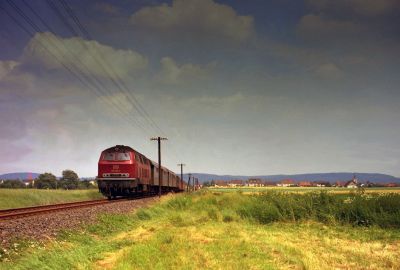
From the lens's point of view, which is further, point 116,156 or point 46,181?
point 46,181

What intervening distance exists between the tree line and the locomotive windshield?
55.9 m

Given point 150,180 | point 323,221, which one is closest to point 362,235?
point 323,221

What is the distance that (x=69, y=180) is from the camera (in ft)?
354

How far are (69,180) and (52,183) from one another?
538 inches

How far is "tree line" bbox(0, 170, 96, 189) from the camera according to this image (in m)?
88.9

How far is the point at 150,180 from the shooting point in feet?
137

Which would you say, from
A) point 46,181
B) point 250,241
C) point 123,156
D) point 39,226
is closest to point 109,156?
point 123,156

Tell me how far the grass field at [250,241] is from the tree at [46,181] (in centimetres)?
7798

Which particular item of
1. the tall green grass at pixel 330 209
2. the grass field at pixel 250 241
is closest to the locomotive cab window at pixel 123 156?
the grass field at pixel 250 241

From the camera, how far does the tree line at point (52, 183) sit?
88.9 metres

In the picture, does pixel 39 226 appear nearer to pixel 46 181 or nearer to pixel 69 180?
pixel 46 181

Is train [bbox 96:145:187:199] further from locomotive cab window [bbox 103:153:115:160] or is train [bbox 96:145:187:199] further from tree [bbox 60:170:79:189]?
tree [bbox 60:170:79:189]

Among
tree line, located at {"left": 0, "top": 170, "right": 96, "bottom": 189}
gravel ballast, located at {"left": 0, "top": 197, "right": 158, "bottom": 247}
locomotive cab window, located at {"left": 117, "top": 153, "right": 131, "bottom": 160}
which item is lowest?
gravel ballast, located at {"left": 0, "top": 197, "right": 158, "bottom": 247}

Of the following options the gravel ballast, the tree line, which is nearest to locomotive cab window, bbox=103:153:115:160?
the gravel ballast
